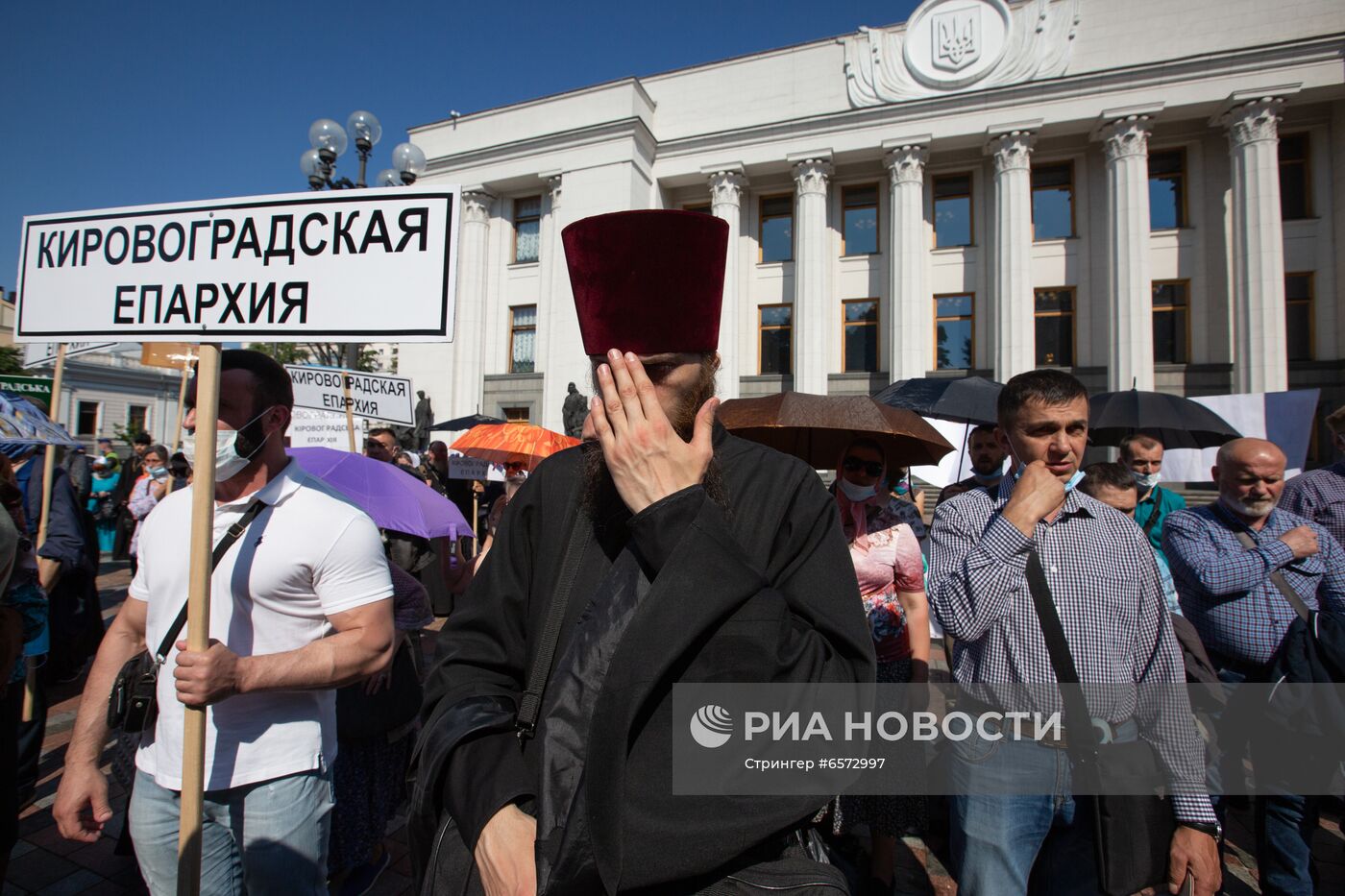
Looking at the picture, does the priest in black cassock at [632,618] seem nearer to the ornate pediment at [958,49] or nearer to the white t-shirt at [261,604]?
the white t-shirt at [261,604]

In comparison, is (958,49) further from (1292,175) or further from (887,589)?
(887,589)

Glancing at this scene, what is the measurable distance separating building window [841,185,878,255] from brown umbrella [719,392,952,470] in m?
21.9

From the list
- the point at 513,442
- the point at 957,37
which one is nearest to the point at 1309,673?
the point at 513,442

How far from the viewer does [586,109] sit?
2555 cm

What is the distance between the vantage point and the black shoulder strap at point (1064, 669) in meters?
2.00

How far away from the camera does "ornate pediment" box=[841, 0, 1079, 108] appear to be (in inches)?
843

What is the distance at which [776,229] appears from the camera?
1012 inches

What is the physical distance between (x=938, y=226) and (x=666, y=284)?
25080 mm

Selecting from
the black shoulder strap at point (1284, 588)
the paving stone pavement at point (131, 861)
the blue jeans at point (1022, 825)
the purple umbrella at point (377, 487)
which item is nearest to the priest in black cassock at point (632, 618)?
the blue jeans at point (1022, 825)

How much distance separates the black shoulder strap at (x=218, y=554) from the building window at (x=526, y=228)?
86.8 feet

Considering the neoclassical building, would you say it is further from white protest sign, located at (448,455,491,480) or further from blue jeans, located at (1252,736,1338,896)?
blue jeans, located at (1252,736,1338,896)

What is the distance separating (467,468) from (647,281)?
30.6 ft

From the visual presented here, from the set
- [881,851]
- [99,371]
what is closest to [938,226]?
[881,851]

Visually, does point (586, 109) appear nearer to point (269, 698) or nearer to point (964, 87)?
point (964, 87)
